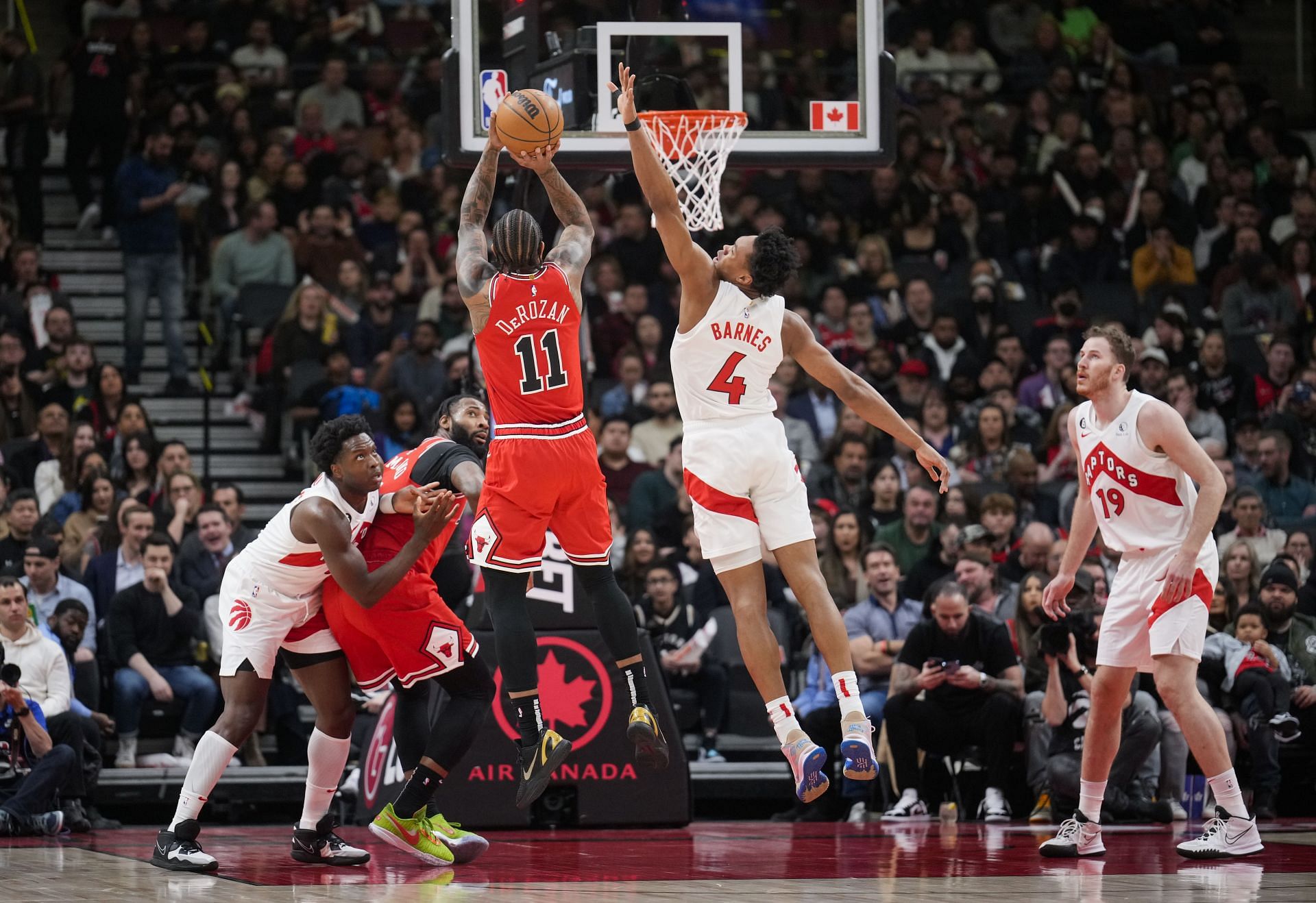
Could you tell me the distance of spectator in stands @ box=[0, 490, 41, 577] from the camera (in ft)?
40.8

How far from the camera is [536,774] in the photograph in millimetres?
7820

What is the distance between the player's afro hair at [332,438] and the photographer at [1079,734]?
4742 millimetres

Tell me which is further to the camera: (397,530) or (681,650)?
(681,650)

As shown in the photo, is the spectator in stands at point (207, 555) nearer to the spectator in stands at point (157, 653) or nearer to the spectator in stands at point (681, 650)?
the spectator in stands at point (157, 653)


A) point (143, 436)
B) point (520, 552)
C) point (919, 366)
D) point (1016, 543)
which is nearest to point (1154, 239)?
point (919, 366)

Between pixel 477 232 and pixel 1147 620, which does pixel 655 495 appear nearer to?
pixel 477 232

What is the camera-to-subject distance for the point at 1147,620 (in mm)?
8266

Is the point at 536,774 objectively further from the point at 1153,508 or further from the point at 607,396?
the point at 607,396

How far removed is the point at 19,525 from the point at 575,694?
179 inches

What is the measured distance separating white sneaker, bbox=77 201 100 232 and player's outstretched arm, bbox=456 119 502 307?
10.7 m

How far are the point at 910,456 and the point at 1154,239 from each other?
453 cm

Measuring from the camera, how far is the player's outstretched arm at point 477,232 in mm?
8148

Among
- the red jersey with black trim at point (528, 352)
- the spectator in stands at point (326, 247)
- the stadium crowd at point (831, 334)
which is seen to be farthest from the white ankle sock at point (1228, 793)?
the spectator in stands at point (326, 247)

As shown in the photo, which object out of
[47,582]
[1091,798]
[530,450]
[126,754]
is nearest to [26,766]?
[126,754]
